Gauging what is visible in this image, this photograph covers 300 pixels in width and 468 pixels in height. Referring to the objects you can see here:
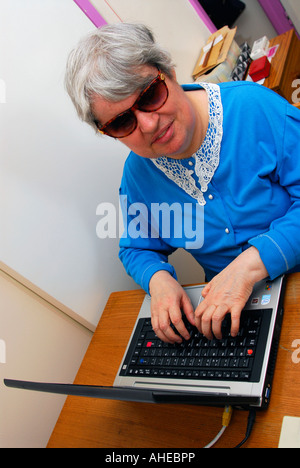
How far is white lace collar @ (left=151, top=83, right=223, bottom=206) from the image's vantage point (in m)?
0.84

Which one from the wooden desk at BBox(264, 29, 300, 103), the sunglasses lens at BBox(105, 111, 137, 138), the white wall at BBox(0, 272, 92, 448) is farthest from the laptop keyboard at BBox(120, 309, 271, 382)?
the wooden desk at BBox(264, 29, 300, 103)

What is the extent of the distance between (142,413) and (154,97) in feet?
2.03

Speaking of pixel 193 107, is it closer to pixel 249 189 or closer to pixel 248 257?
pixel 249 189

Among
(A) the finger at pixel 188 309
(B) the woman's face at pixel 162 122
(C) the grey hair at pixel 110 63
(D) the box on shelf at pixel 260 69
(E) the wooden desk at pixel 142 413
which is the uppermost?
(C) the grey hair at pixel 110 63

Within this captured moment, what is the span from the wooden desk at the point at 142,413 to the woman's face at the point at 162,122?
1.16 feet

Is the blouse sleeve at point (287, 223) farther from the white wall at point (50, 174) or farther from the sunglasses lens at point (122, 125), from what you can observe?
the white wall at point (50, 174)

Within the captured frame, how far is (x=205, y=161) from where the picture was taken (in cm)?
85

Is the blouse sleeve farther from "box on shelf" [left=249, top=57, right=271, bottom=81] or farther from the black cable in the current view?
"box on shelf" [left=249, top=57, right=271, bottom=81]

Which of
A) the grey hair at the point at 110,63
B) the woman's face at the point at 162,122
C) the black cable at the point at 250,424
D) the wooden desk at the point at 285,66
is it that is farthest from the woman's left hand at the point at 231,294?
the wooden desk at the point at 285,66

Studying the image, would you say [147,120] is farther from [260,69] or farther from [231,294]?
→ [260,69]

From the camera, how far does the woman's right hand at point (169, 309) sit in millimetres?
768

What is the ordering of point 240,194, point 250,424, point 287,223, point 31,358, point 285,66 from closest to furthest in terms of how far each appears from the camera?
point 250,424 < point 287,223 < point 240,194 < point 31,358 < point 285,66

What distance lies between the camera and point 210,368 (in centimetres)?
69

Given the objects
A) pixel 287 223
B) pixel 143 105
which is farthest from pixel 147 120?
pixel 287 223
